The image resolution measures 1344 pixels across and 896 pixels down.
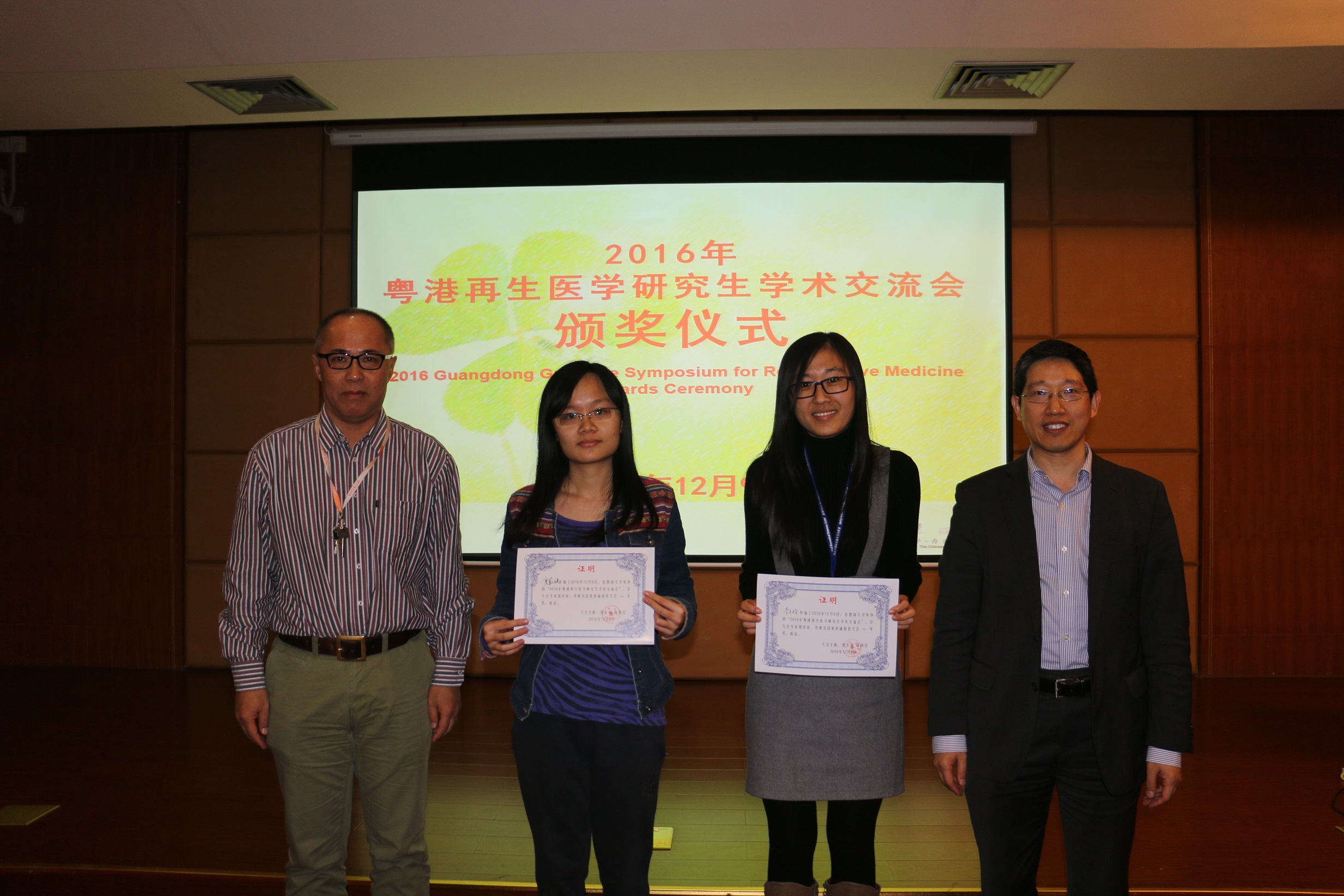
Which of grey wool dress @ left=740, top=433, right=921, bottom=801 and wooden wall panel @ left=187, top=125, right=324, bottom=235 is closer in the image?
grey wool dress @ left=740, top=433, right=921, bottom=801

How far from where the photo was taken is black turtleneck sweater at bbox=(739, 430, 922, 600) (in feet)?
5.60

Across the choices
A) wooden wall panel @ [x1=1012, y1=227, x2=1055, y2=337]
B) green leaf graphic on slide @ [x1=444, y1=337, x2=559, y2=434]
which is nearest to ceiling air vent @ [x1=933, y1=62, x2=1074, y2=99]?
wooden wall panel @ [x1=1012, y1=227, x2=1055, y2=337]

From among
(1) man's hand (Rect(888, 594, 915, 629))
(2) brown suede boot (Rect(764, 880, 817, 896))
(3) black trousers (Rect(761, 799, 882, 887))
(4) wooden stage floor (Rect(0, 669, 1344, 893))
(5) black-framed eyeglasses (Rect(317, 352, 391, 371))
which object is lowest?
(4) wooden stage floor (Rect(0, 669, 1344, 893))

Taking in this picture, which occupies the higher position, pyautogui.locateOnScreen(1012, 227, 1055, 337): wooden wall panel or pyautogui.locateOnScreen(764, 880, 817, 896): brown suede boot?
pyautogui.locateOnScreen(1012, 227, 1055, 337): wooden wall panel

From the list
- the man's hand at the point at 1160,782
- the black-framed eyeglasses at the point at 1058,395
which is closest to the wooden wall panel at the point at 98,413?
the black-framed eyeglasses at the point at 1058,395

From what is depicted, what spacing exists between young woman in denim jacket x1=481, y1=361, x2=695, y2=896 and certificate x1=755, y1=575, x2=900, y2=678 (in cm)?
20

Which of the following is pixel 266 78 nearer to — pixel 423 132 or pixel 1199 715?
pixel 423 132

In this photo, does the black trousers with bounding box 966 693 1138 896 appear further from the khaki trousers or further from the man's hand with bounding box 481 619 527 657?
the khaki trousers

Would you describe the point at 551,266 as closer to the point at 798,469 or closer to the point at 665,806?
the point at 665,806

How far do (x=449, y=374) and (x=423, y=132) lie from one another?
1332 millimetres

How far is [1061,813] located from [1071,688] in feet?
0.83

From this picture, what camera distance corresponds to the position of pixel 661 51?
369 cm

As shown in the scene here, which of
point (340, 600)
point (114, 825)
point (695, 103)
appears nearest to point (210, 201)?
Result: point (695, 103)

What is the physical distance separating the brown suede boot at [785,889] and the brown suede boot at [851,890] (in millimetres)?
43
